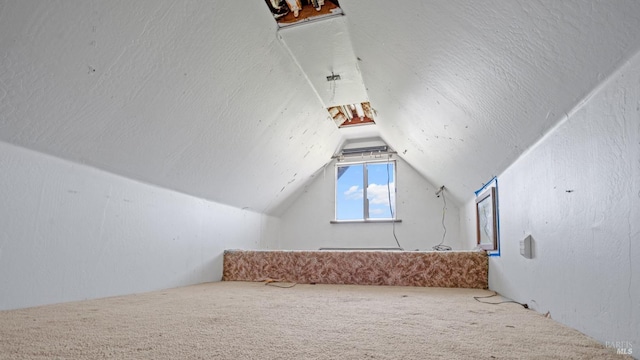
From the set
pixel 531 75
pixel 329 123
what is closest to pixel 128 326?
pixel 531 75

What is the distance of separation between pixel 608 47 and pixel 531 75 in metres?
0.35

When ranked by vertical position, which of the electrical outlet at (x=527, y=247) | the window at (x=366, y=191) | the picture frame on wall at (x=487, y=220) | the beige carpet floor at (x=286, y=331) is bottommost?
the beige carpet floor at (x=286, y=331)

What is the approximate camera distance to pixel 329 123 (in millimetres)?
4098

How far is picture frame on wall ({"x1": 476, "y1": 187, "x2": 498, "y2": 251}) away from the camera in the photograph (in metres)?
2.51

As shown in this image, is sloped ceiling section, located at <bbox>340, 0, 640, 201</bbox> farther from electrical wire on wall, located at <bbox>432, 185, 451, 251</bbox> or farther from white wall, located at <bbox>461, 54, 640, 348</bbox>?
electrical wire on wall, located at <bbox>432, 185, 451, 251</bbox>

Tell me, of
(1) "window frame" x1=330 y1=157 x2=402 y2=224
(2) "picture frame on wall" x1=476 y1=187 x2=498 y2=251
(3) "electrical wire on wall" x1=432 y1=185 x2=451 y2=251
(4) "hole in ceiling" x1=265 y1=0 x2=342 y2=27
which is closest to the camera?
(4) "hole in ceiling" x1=265 y1=0 x2=342 y2=27

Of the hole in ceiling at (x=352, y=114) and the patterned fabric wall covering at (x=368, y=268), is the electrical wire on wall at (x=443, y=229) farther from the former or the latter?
the patterned fabric wall covering at (x=368, y=268)

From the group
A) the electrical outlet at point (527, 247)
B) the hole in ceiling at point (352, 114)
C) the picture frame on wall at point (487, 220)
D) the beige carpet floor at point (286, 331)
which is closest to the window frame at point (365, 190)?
the hole in ceiling at point (352, 114)

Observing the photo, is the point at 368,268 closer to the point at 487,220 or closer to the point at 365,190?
the point at 487,220

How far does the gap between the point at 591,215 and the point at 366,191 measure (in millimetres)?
3954

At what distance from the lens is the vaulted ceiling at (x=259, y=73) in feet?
4.02

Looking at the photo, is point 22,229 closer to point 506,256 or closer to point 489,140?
point 489,140

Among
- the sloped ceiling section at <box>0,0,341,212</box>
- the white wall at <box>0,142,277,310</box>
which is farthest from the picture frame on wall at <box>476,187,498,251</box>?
the white wall at <box>0,142,277,310</box>

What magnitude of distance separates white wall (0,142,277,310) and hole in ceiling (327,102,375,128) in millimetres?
1893
